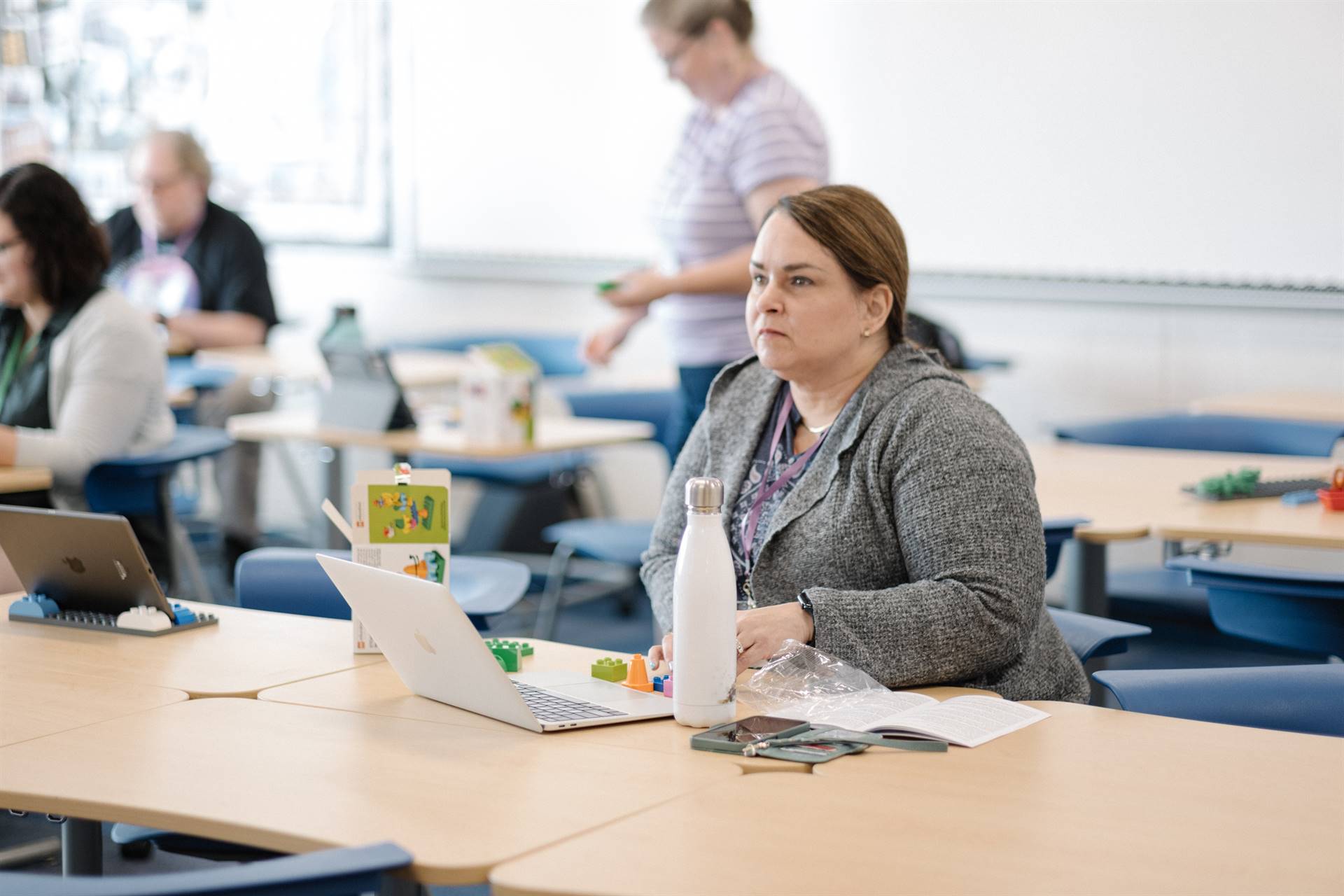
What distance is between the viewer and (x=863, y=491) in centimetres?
203

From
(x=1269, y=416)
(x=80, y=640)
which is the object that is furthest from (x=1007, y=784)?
(x=1269, y=416)

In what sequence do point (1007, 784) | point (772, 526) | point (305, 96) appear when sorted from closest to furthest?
1. point (1007, 784)
2. point (772, 526)
3. point (305, 96)

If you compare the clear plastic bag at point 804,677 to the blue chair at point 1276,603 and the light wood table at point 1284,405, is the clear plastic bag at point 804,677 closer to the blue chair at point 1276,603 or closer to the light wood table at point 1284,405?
the blue chair at point 1276,603

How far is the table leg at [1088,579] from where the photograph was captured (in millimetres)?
3047

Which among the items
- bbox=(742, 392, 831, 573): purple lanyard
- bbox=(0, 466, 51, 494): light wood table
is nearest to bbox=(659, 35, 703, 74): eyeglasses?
bbox=(742, 392, 831, 573): purple lanyard

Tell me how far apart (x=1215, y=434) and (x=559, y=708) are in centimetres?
272

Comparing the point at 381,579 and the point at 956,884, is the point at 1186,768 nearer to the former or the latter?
the point at 956,884

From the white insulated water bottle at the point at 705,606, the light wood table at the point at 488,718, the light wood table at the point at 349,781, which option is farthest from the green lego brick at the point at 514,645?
the white insulated water bottle at the point at 705,606

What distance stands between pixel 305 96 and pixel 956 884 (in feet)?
19.3

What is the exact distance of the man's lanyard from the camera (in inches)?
143

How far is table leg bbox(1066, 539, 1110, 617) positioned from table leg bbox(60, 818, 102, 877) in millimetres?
1873

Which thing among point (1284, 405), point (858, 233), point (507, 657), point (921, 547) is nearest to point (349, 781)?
point (507, 657)

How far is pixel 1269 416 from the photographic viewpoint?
13.5 feet

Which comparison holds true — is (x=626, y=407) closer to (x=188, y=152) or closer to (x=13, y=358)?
(x=13, y=358)
